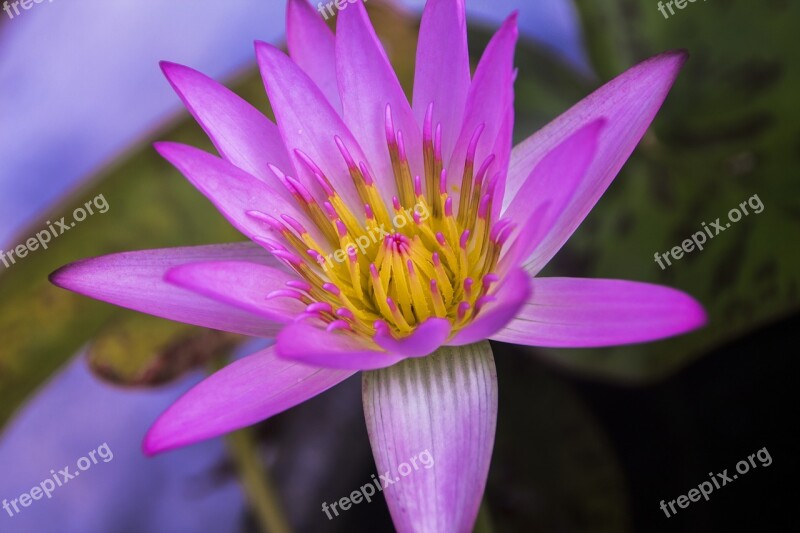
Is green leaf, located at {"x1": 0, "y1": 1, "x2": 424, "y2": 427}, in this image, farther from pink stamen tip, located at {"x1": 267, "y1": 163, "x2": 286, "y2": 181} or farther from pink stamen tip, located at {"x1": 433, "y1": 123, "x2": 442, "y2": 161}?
pink stamen tip, located at {"x1": 433, "y1": 123, "x2": 442, "y2": 161}

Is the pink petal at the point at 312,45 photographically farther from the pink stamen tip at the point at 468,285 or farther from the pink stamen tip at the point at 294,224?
the pink stamen tip at the point at 468,285

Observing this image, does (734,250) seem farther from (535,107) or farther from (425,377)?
(425,377)

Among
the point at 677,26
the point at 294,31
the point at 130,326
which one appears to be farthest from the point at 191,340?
the point at 677,26

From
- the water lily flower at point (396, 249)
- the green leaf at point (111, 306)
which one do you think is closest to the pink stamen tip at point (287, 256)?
the water lily flower at point (396, 249)

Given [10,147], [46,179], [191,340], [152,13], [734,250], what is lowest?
[734,250]

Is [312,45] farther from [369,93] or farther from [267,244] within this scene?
[267,244]

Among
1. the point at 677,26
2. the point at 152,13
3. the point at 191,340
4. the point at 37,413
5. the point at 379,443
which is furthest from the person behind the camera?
the point at 152,13
